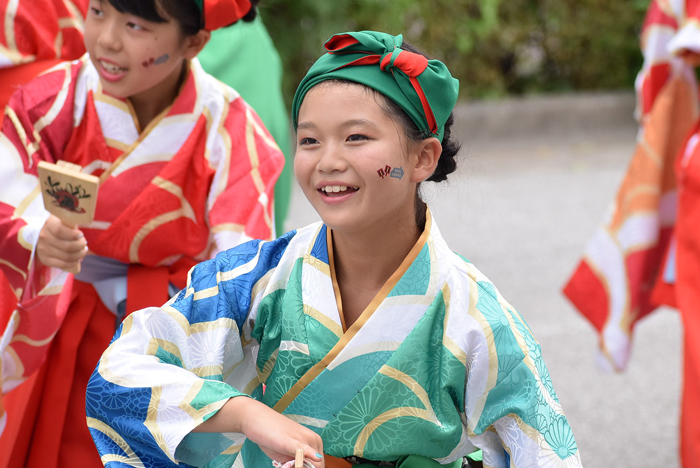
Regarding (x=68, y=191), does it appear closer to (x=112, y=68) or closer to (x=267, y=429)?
(x=112, y=68)

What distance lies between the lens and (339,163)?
149 centimetres

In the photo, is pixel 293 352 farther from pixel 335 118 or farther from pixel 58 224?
pixel 58 224

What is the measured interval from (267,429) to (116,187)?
0.84m

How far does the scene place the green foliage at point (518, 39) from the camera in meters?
7.55

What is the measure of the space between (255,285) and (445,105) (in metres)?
0.46

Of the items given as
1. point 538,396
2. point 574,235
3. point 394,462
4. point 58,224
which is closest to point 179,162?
point 58,224

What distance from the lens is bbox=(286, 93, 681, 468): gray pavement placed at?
3426 millimetres

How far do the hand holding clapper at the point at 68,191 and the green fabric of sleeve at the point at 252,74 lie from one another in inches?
45.6

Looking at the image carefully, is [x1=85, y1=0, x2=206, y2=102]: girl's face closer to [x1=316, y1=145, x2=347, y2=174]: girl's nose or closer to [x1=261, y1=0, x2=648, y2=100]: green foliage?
[x1=316, y1=145, x2=347, y2=174]: girl's nose

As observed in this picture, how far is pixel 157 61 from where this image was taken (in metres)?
1.97

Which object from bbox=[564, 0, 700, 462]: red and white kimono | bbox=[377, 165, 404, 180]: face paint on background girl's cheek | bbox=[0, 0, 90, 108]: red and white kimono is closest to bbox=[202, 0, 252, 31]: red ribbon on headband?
bbox=[0, 0, 90, 108]: red and white kimono

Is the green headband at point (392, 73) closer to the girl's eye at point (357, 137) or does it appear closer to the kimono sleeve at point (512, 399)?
the girl's eye at point (357, 137)

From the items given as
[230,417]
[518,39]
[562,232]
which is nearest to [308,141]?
[230,417]

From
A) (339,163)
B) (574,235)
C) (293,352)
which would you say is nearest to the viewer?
(339,163)
